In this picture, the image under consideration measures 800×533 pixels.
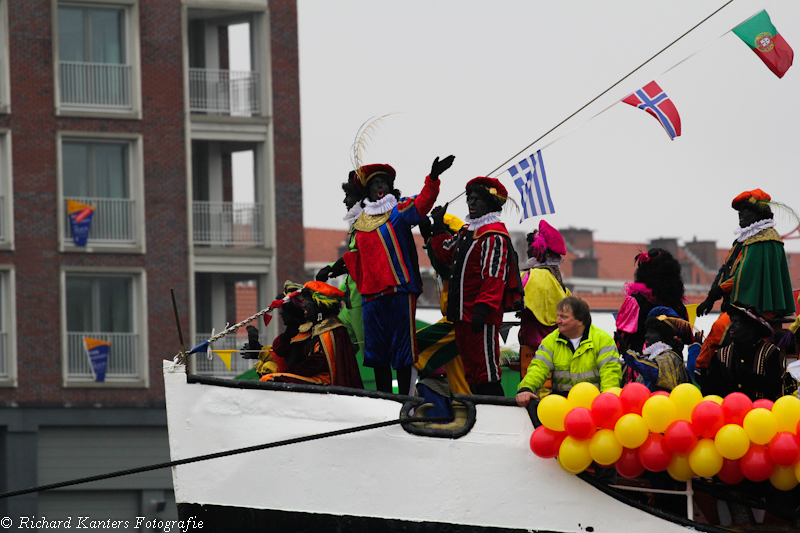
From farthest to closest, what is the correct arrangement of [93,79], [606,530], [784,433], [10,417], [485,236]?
[93,79] → [10,417] → [485,236] → [606,530] → [784,433]

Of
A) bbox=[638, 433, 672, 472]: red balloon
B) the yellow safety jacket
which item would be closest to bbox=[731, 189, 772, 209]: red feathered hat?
the yellow safety jacket

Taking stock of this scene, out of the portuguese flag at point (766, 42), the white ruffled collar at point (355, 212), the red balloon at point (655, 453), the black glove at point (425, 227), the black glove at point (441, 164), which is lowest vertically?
the red balloon at point (655, 453)

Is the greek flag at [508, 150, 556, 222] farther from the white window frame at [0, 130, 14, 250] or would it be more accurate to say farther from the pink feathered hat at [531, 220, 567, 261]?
the white window frame at [0, 130, 14, 250]

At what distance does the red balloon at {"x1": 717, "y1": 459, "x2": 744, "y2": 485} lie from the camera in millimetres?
6684

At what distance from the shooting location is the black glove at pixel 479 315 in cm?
756

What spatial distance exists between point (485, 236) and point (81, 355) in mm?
19667

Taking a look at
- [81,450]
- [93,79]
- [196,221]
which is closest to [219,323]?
[196,221]

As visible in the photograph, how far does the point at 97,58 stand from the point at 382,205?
20.2 m

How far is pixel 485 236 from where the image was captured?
7.75 m

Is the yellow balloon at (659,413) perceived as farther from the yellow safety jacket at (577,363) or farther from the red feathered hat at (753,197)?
the red feathered hat at (753,197)

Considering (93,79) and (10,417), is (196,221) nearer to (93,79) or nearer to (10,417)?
(93,79)

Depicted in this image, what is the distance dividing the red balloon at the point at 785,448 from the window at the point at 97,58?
71.8ft

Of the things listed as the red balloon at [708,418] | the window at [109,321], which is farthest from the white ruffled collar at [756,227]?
the window at [109,321]

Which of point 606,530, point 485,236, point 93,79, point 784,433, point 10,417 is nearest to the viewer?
point 784,433
